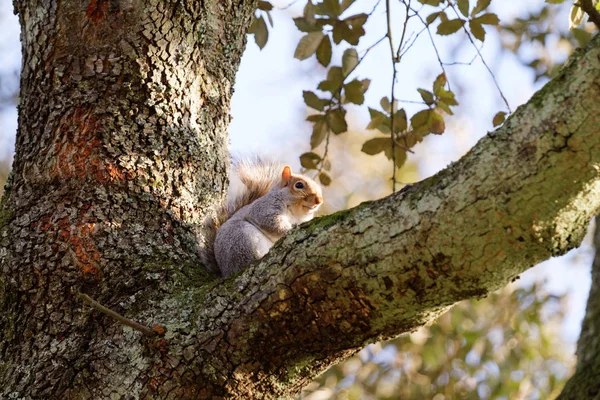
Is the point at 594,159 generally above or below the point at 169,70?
below

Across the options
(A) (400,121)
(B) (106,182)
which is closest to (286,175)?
(A) (400,121)

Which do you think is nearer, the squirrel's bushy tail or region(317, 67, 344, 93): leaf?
region(317, 67, 344, 93): leaf

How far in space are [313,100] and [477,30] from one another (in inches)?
25.0

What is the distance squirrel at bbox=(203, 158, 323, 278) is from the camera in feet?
6.97

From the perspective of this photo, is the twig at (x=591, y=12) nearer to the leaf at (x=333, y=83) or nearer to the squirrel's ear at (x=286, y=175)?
the leaf at (x=333, y=83)

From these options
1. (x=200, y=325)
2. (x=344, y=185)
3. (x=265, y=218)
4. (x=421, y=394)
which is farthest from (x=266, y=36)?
(x=344, y=185)

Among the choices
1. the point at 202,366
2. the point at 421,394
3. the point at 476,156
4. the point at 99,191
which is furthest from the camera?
the point at 421,394

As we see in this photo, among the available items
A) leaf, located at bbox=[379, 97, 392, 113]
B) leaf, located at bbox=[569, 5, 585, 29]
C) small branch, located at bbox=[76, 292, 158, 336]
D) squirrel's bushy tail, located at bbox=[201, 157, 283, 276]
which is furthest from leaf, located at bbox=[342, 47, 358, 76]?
small branch, located at bbox=[76, 292, 158, 336]

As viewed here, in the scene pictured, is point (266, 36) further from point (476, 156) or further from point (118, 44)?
point (476, 156)

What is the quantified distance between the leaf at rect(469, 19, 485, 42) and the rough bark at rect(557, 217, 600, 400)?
4.12 feet

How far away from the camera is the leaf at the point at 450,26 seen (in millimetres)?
2279

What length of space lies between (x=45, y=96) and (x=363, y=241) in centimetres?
109

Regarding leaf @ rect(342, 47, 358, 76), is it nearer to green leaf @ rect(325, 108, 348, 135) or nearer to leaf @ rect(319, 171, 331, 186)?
green leaf @ rect(325, 108, 348, 135)

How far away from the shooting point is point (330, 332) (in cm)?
144
